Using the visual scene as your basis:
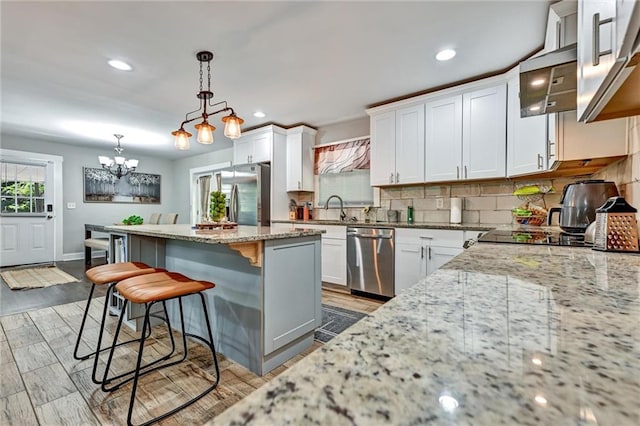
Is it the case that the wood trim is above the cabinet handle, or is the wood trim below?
below

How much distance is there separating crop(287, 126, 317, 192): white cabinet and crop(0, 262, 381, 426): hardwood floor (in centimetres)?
259

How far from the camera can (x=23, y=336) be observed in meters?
2.29

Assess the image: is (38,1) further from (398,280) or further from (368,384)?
(398,280)

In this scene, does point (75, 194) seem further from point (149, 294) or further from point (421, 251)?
point (421, 251)

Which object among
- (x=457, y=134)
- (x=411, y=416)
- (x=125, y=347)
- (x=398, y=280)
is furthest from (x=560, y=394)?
(x=457, y=134)

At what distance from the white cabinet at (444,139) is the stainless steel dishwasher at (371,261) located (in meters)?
0.86

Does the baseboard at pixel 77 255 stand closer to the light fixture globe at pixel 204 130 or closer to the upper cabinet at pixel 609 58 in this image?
the light fixture globe at pixel 204 130

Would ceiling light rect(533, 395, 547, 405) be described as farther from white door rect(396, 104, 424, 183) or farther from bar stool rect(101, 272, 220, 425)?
white door rect(396, 104, 424, 183)

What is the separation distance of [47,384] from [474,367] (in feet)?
7.79

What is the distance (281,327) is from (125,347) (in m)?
1.24

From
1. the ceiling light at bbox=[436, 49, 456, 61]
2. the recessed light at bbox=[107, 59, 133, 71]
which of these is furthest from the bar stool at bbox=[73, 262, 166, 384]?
the ceiling light at bbox=[436, 49, 456, 61]

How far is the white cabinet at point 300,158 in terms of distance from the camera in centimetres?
429

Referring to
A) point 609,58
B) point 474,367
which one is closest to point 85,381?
point 474,367

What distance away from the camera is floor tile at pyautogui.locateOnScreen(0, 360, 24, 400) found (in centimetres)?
160
